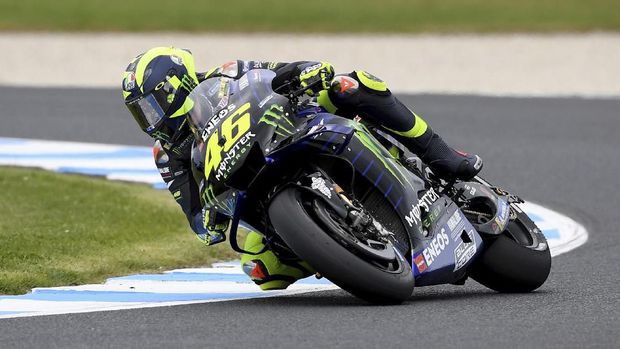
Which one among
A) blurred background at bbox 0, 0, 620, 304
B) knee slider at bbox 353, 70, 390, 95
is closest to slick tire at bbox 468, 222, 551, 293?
knee slider at bbox 353, 70, 390, 95

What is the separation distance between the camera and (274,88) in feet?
22.5

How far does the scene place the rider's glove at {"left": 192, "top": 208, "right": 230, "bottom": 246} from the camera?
7012 millimetres

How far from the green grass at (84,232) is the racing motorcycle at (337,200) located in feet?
Result: 4.43

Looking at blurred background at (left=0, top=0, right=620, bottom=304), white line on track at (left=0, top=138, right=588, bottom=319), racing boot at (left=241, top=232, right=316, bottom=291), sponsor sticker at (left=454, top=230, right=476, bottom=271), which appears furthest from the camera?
blurred background at (left=0, top=0, right=620, bottom=304)

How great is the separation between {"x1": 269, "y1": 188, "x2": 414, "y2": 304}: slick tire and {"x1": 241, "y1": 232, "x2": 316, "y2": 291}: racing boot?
0.79 m

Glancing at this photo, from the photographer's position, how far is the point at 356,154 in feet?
22.0

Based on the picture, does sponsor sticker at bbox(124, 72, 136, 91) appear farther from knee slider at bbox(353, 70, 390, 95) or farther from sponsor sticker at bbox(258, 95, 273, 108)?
knee slider at bbox(353, 70, 390, 95)

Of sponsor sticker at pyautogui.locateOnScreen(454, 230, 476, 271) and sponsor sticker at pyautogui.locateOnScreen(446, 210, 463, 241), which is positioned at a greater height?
sponsor sticker at pyautogui.locateOnScreen(446, 210, 463, 241)

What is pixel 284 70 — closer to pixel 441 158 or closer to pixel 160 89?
pixel 160 89

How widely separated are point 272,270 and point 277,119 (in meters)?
0.97
